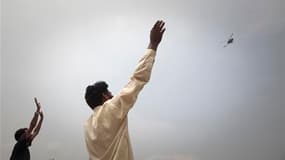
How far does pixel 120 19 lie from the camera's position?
2.12 metres

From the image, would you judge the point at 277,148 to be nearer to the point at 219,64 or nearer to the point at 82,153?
the point at 219,64

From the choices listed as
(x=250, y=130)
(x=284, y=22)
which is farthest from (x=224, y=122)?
(x=284, y=22)

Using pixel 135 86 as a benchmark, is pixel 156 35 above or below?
above

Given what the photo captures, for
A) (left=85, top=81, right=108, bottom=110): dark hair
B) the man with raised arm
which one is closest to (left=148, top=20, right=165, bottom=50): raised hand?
the man with raised arm

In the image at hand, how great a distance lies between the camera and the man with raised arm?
1305 mm

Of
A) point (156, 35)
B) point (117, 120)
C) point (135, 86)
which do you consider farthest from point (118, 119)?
point (156, 35)

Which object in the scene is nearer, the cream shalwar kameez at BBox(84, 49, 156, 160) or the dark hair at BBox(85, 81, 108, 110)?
the cream shalwar kameez at BBox(84, 49, 156, 160)

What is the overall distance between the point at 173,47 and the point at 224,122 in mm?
542

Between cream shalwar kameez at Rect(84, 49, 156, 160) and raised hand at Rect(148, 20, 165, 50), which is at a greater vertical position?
raised hand at Rect(148, 20, 165, 50)

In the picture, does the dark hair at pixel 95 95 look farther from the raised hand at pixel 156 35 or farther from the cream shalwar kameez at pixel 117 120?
the raised hand at pixel 156 35

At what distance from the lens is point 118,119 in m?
1.31

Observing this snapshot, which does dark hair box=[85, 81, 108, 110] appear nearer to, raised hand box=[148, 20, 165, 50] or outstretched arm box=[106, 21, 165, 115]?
outstretched arm box=[106, 21, 165, 115]

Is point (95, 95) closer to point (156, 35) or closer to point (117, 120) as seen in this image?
point (117, 120)

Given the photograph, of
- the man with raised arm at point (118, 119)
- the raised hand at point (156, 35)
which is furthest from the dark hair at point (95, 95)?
the raised hand at point (156, 35)
